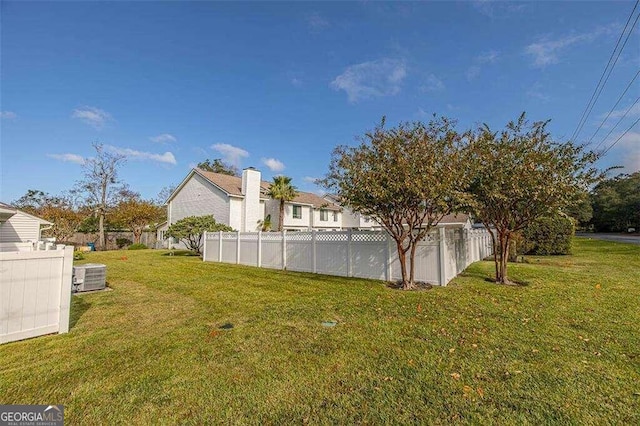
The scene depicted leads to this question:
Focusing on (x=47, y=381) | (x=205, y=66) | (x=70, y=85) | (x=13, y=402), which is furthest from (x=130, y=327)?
(x=70, y=85)

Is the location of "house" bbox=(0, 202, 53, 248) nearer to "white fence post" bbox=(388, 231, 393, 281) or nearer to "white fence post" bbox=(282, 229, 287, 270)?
"white fence post" bbox=(282, 229, 287, 270)

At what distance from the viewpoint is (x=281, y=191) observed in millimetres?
24406

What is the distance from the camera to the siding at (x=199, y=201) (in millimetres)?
23500

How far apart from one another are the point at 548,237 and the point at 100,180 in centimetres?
3857

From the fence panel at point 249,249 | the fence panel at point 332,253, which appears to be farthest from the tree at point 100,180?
the fence panel at point 332,253

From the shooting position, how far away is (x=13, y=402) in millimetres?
2730

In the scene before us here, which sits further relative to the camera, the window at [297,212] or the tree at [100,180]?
the tree at [100,180]

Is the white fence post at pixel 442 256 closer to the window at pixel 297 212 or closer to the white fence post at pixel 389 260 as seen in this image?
the white fence post at pixel 389 260

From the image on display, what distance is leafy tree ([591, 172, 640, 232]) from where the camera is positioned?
45.9 meters

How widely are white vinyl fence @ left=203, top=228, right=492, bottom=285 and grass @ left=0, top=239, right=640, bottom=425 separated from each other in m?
1.92

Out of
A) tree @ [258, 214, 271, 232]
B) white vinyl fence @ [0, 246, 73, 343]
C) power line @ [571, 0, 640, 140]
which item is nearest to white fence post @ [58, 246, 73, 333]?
white vinyl fence @ [0, 246, 73, 343]

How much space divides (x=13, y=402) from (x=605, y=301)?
32.5ft

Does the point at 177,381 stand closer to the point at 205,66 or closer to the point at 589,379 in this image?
the point at 589,379

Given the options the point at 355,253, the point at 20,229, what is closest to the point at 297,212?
the point at 355,253
